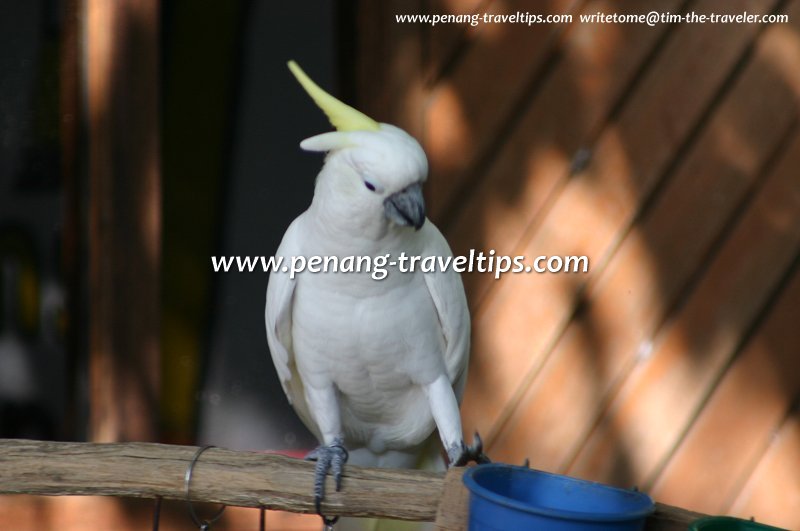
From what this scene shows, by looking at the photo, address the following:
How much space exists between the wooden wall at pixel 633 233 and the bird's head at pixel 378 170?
97cm

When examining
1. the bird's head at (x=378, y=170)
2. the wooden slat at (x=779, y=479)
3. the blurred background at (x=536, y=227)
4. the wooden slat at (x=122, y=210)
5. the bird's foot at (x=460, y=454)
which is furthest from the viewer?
the wooden slat at (x=779, y=479)

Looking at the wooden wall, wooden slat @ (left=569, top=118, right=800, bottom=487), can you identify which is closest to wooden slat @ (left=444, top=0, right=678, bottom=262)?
the wooden wall

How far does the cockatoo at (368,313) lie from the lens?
139 cm

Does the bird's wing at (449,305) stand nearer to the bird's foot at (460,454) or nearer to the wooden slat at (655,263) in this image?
the bird's foot at (460,454)

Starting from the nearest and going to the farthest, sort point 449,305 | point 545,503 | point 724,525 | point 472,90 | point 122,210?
point 724,525, point 545,503, point 449,305, point 122,210, point 472,90

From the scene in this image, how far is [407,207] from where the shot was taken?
53.9 inches

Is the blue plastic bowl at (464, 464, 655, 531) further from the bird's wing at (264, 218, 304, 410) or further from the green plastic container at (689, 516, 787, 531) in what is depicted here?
the bird's wing at (264, 218, 304, 410)

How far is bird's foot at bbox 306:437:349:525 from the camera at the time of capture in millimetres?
1415

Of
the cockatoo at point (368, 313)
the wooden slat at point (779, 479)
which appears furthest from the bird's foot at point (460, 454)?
the wooden slat at point (779, 479)

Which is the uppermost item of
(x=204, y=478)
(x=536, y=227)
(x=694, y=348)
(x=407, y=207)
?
(x=536, y=227)

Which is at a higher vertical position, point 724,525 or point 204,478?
point 724,525

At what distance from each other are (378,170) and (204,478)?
0.55 meters

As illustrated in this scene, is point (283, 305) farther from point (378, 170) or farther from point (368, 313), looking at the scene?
point (378, 170)

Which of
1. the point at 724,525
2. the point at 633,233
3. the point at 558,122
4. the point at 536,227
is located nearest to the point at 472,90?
the point at 558,122
